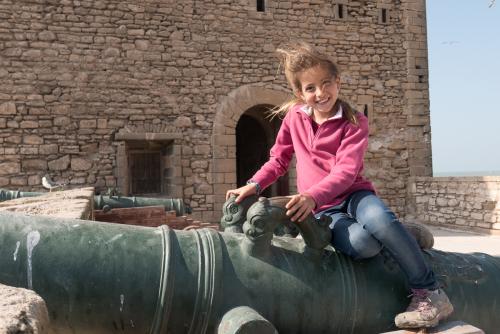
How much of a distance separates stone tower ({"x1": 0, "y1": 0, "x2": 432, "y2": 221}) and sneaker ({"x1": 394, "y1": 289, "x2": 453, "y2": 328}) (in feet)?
22.4

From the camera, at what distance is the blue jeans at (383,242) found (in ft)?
5.90

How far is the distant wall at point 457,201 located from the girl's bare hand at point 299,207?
291 inches

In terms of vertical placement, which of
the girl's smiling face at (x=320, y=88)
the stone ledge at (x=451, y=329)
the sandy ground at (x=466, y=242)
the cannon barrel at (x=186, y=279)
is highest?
the girl's smiling face at (x=320, y=88)

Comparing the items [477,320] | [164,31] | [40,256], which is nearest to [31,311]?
[40,256]

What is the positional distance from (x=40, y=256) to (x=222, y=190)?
23.7ft

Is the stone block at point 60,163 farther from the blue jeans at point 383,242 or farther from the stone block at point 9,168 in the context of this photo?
the blue jeans at point 383,242

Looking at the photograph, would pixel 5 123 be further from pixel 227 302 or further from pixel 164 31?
pixel 227 302

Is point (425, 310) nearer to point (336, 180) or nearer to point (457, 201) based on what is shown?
point (336, 180)

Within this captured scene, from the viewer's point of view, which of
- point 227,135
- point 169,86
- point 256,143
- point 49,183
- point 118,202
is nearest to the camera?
point 118,202

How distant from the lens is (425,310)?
175 centimetres

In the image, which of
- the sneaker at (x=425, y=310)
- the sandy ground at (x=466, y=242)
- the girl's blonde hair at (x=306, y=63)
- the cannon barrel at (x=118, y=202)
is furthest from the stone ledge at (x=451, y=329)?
the sandy ground at (x=466, y=242)

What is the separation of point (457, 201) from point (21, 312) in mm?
8831

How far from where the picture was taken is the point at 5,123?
768 cm

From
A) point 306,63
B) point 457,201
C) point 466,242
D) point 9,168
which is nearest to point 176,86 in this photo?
point 9,168
